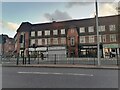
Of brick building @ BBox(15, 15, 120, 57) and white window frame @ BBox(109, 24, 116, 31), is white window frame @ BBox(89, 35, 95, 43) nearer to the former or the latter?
brick building @ BBox(15, 15, 120, 57)

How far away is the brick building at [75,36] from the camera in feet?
203

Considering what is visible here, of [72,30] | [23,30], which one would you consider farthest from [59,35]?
[23,30]

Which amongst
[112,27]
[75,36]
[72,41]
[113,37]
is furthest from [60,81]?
[75,36]

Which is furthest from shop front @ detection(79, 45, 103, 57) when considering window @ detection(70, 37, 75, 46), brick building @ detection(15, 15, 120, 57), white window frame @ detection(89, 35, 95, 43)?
window @ detection(70, 37, 75, 46)

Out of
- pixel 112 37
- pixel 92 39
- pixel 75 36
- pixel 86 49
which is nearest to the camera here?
pixel 112 37

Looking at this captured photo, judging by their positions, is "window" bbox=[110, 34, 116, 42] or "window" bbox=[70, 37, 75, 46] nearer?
"window" bbox=[110, 34, 116, 42]

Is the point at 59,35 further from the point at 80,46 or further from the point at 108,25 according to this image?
the point at 108,25

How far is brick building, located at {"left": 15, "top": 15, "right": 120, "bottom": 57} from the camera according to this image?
61938mm

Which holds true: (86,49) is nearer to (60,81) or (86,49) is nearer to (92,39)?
(92,39)

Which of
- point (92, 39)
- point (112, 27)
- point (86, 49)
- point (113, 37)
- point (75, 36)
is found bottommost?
point (86, 49)

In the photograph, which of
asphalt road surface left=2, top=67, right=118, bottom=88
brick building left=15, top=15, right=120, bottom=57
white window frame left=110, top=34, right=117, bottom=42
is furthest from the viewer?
brick building left=15, top=15, right=120, bottom=57

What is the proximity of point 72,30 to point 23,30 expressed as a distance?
19766 mm

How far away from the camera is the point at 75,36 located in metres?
67.6

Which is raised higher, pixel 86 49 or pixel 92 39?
pixel 92 39
